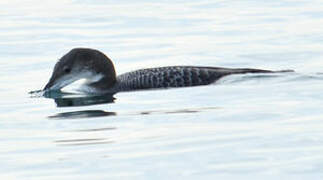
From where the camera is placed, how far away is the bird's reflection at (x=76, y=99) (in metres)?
13.0

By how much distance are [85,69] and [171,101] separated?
1968 mm

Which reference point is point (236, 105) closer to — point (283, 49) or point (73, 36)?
point (283, 49)

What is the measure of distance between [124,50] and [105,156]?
7.56 metres

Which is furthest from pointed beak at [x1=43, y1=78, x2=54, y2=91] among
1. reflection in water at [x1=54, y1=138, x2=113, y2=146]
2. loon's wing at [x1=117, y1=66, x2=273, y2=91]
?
reflection in water at [x1=54, y1=138, x2=113, y2=146]

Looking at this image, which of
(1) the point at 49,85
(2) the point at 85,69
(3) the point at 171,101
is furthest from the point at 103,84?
(3) the point at 171,101

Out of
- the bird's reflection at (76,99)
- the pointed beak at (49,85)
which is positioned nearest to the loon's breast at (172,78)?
the bird's reflection at (76,99)

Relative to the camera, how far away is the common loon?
44.9ft

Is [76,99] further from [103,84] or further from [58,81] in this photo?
[103,84]

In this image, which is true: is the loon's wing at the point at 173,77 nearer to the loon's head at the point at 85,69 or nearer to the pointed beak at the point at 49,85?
the loon's head at the point at 85,69

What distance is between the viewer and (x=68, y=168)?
30.0 ft

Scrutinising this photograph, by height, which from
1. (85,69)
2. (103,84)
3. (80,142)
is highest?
(85,69)

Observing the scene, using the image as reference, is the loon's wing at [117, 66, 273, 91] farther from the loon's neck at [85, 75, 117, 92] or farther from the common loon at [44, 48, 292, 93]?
the loon's neck at [85, 75, 117, 92]

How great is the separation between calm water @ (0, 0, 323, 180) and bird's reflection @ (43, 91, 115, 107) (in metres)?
0.05

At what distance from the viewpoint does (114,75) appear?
14.3 metres
